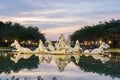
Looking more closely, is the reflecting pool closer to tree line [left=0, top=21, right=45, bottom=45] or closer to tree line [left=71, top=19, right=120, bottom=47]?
tree line [left=71, top=19, right=120, bottom=47]

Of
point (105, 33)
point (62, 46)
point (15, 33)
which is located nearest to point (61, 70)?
point (62, 46)

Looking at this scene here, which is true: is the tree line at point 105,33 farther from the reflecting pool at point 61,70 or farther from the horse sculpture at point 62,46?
the reflecting pool at point 61,70

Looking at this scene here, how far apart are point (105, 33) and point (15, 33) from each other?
2522 cm

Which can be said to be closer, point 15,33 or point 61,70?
point 61,70

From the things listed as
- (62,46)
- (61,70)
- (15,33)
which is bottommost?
(61,70)

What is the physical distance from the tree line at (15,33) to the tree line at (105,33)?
15.6 metres

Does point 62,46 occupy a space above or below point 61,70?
above

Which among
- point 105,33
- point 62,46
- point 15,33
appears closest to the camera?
point 62,46

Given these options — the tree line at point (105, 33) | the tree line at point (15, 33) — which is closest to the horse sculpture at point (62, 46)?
the tree line at point (105, 33)

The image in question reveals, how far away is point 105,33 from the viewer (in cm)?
10725

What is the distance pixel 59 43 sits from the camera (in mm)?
55906

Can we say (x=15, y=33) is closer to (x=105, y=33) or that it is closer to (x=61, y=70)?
(x=105, y=33)

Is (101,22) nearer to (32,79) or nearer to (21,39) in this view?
(21,39)

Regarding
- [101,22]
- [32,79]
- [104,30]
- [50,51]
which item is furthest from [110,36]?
[32,79]
